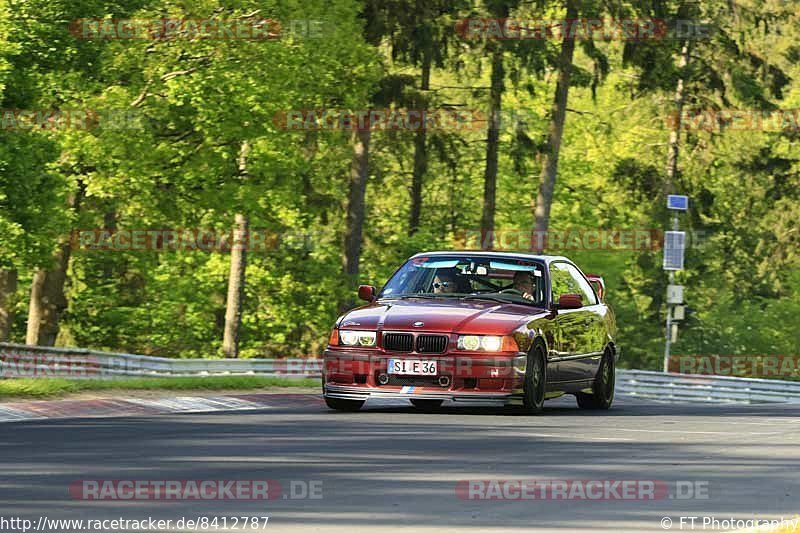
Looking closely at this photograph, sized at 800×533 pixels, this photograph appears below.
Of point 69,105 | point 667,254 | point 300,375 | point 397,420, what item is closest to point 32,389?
point 397,420

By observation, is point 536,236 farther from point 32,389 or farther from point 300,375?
point 32,389

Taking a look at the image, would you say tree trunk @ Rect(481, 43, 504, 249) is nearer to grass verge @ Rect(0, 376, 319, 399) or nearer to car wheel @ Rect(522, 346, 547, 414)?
grass verge @ Rect(0, 376, 319, 399)

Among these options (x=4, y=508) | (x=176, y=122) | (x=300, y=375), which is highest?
(x=176, y=122)

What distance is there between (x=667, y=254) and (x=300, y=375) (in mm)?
12761

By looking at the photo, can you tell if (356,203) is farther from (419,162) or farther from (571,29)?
(571,29)

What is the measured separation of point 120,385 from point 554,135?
89.9 feet

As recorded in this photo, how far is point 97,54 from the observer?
2805 centimetres

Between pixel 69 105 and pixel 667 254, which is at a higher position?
pixel 69 105

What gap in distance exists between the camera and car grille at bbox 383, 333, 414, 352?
1673 centimetres

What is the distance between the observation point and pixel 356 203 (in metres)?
47.3

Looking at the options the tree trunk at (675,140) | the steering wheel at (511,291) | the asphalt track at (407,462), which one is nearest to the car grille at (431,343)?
the asphalt track at (407,462)

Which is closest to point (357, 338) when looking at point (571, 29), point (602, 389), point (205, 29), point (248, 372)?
point (602, 389)

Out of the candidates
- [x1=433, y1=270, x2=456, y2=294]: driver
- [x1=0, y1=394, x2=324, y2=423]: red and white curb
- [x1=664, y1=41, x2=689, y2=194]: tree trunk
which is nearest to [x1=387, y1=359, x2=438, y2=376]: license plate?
[x1=433, y1=270, x2=456, y2=294]: driver

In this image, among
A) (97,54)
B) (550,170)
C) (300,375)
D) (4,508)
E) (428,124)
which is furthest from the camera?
(428,124)
